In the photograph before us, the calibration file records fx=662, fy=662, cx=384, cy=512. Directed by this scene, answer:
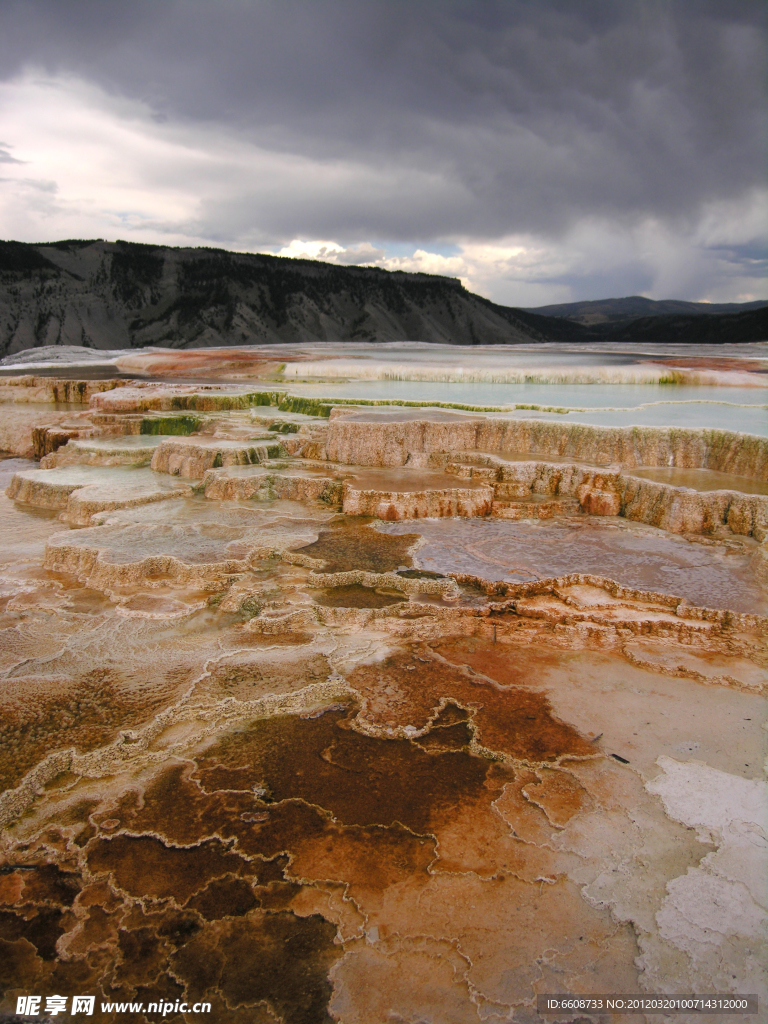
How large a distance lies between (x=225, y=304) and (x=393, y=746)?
47673 mm

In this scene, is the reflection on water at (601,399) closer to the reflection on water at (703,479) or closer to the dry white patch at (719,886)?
the reflection on water at (703,479)

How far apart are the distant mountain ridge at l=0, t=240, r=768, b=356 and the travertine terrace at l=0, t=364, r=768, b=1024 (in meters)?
39.0

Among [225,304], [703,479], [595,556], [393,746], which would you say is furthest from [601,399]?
[225,304]

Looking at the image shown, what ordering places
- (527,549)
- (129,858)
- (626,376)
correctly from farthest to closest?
(626,376), (527,549), (129,858)

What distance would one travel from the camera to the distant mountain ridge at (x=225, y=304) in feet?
136

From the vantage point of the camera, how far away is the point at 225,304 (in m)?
47.1

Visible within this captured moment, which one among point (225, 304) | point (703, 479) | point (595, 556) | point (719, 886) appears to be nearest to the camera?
point (719, 886)

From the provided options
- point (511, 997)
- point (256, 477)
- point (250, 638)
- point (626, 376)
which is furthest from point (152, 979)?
point (626, 376)

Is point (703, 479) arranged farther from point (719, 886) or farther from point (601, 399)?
point (601, 399)

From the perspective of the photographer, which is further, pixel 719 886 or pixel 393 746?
pixel 393 746

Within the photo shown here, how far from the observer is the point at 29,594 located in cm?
585

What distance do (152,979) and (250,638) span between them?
2.71m

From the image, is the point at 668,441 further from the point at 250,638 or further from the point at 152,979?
the point at 152,979

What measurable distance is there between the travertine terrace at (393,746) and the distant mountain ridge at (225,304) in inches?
1536
